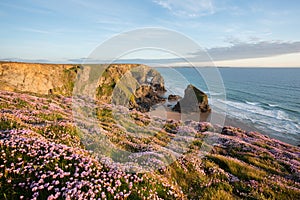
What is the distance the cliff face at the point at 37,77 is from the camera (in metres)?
37.5

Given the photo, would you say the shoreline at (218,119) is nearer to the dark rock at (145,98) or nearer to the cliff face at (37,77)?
the dark rock at (145,98)

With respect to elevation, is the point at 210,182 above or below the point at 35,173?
below

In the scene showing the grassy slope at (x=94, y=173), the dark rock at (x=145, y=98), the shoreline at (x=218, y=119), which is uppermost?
the grassy slope at (x=94, y=173)

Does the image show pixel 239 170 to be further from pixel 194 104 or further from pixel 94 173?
pixel 194 104

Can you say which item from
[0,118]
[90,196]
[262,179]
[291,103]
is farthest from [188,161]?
[291,103]

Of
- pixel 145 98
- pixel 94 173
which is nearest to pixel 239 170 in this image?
pixel 94 173

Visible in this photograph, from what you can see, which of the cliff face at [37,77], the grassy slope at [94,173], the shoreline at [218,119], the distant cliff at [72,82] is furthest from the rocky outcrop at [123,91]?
the grassy slope at [94,173]

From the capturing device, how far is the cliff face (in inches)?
1475

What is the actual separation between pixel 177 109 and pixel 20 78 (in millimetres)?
37476

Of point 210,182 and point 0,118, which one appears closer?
point 210,182

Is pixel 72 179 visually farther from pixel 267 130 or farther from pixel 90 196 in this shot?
pixel 267 130

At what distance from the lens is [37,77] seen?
41125 millimetres

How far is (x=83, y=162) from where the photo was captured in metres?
5.36

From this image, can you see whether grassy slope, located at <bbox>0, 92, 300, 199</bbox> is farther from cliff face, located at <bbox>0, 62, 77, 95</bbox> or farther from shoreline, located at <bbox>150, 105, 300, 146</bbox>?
cliff face, located at <bbox>0, 62, 77, 95</bbox>
